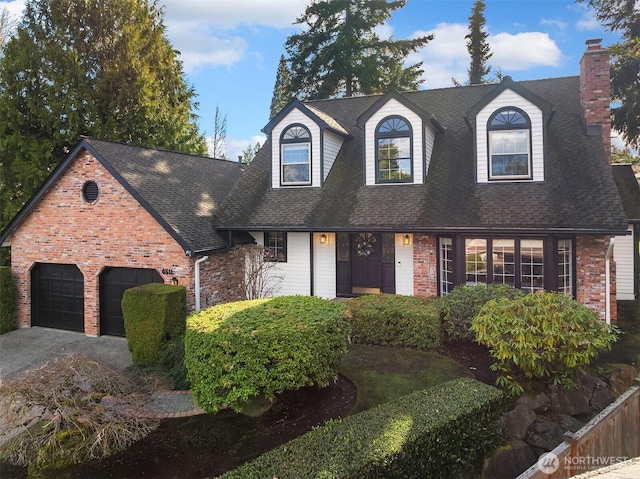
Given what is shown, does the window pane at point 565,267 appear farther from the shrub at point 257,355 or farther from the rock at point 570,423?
the shrub at point 257,355

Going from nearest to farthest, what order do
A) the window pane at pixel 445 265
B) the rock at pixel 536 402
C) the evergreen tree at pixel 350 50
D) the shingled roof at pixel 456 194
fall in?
the rock at pixel 536 402 < the shingled roof at pixel 456 194 < the window pane at pixel 445 265 < the evergreen tree at pixel 350 50

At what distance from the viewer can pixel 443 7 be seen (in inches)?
484

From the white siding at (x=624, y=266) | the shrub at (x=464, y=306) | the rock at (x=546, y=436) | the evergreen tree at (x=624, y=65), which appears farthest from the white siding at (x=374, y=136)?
the evergreen tree at (x=624, y=65)

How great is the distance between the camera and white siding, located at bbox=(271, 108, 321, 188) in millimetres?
13805

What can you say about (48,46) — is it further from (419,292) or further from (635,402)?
(635,402)

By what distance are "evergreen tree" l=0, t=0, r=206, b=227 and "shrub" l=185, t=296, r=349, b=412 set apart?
1836cm

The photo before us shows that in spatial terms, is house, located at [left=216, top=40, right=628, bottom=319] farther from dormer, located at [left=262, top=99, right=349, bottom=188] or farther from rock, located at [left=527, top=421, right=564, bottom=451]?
rock, located at [left=527, top=421, right=564, bottom=451]

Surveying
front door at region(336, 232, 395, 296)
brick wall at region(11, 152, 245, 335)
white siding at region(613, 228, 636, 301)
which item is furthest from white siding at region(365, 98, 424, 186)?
white siding at region(613, 228, 636, 301)

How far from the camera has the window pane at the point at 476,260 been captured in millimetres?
11352

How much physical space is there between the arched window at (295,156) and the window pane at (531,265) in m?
6.98

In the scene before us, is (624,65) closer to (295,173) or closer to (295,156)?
(295,156)

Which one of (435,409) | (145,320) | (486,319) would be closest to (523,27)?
(486,319)

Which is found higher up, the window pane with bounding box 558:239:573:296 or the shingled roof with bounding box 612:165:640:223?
the shingled roof with bounding box 612:165:640:223

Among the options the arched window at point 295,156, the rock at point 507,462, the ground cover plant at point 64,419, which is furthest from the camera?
the arched window at point 295,156
